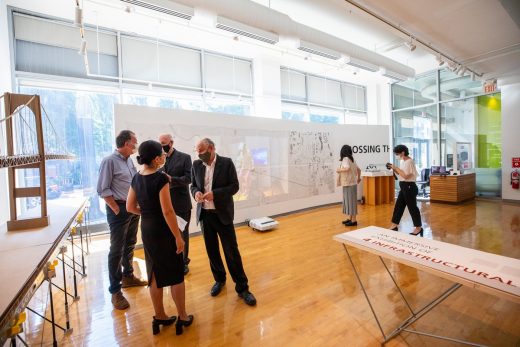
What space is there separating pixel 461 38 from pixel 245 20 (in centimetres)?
445

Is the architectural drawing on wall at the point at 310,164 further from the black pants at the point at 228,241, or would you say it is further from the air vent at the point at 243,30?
the black pants at the point at 228,241

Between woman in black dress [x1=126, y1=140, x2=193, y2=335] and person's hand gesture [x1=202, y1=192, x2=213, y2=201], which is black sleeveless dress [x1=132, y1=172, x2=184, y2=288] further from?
person's hand gesture [x1=202, y1=192, x2=213, y2=201]

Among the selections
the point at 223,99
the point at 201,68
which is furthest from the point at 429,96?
the point at 201,68

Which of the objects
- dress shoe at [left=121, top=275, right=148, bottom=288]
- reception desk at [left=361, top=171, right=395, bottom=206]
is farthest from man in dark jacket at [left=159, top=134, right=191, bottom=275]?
reception desk at [left=361, top=171, right=395, bottom=206]

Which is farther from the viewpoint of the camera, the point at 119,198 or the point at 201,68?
the point at 201,68

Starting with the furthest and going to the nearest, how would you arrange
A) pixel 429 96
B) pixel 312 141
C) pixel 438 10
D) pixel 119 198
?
pixel 429 96, pixel 312 141, pixel 438 10, pixel 119 198

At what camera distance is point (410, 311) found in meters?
2.31

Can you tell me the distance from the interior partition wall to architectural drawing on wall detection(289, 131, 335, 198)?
3.44m

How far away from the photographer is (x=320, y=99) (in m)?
8.69

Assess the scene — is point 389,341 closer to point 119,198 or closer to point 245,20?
point 119,198

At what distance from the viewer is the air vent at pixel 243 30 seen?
3.72 meters

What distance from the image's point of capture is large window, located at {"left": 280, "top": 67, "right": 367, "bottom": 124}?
313 inches

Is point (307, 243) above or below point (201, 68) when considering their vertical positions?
below

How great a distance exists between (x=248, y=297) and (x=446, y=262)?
167 cm
